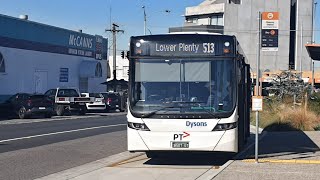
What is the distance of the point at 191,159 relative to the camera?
1360 centimetres

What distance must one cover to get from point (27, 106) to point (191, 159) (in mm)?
19823

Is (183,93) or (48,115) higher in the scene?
(183,93)

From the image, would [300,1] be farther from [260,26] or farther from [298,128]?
[260,26]

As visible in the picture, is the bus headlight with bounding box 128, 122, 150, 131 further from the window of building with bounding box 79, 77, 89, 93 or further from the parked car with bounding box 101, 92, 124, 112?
the window of building with bounding box 79, 77, 89, 93

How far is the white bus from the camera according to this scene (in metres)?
11.8

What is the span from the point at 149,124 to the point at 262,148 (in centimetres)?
484

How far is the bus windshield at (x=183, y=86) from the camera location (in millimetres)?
12000

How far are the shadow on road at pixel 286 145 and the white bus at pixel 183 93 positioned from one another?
216 centimetres

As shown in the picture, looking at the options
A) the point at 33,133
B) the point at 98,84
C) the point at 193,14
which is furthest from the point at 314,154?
the point at 193,14

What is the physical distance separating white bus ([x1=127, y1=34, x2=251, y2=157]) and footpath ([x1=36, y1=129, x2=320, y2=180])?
50 cm

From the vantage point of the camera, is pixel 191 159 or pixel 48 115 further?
pixel 48 115

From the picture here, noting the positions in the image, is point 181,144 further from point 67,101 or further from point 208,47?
point 67,101

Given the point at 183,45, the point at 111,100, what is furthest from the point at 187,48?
the point at 111,100

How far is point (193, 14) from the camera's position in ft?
318
